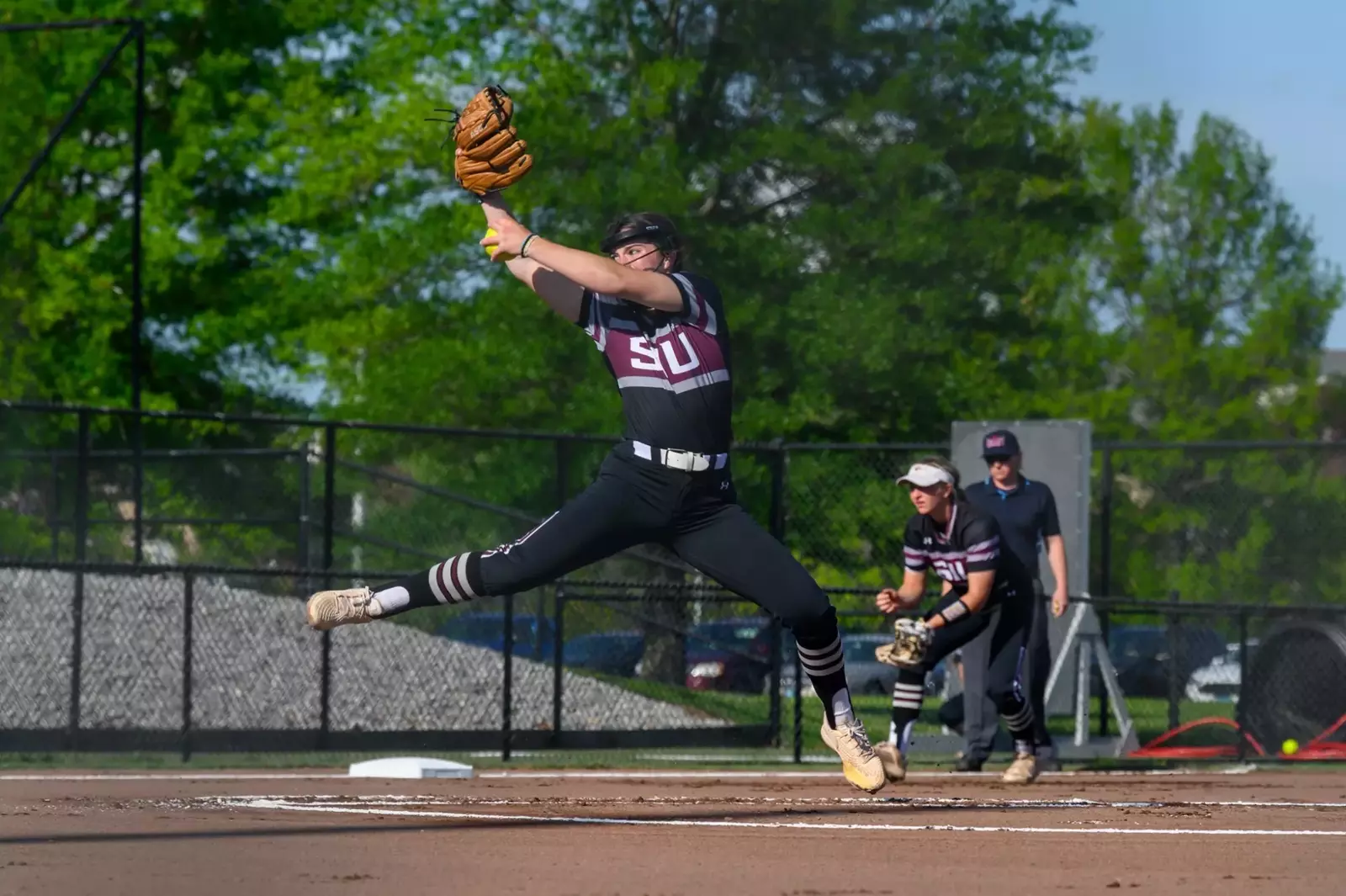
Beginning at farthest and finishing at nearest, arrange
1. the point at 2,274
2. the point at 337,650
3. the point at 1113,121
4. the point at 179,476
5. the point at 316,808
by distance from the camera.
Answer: the point at 1113,121
the point at 2,274
the point at 179,476
the point at 337,650
the point at 316,808

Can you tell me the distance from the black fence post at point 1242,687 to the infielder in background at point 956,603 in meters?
3.19

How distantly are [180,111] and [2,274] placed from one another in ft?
12.2

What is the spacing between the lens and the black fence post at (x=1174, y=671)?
14766 millimetres

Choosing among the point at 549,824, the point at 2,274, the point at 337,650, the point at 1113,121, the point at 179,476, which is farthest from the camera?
the point at 1113,121

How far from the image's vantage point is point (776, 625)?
1495 cm

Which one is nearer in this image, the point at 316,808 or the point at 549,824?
the point at 549,824

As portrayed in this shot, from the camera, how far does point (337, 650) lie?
1536 cm

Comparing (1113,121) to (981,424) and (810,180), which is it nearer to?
(810,180)

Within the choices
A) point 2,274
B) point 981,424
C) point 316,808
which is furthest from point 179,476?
point 2,274

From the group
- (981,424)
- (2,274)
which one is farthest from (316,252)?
(981,424)

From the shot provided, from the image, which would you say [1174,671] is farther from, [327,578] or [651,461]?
[651,461]

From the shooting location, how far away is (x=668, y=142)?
29.0 meters

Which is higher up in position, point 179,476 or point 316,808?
point 179,476

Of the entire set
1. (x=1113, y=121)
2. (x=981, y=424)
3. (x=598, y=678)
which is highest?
(x=1113, y=121)
